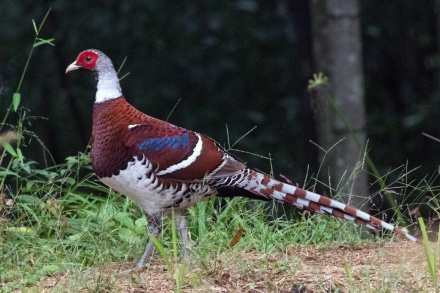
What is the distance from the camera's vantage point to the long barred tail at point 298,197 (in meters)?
4.36

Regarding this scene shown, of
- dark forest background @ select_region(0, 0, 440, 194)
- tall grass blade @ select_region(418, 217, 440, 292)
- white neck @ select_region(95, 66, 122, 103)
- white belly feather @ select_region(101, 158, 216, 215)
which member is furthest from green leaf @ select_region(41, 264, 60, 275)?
dark forest background @ select_region(0, 0, 440, 194)

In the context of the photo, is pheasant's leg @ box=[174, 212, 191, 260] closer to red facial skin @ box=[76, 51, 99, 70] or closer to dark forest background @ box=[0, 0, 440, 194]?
red facial skin @ box=[76, 51, 99, 70]

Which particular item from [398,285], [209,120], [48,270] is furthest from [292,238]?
[209,120]

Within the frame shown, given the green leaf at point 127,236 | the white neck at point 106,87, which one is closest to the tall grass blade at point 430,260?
the green leaf at point 127,236

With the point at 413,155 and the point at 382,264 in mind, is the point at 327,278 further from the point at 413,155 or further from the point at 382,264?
the point at 413,155

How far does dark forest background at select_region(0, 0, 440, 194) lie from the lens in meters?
9.34

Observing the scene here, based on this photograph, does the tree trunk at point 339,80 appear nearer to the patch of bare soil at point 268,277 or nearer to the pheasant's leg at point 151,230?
the patch of bare soil at point 268,277

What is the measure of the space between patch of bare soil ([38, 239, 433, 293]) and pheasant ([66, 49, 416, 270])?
10.4 inches

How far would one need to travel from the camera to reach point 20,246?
15.8ft

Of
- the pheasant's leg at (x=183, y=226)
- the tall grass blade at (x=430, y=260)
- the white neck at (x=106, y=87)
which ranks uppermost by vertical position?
the white neck at (x=106, y=87)

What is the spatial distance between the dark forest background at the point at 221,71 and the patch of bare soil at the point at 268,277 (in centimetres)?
500

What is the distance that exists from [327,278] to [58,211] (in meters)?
1.92

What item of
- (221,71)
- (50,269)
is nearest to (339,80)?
(50,269)

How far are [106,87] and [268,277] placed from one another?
1.54m
